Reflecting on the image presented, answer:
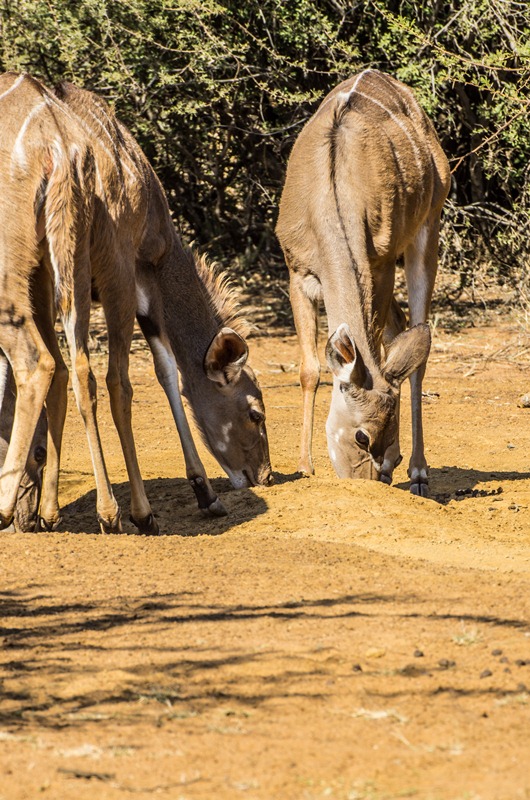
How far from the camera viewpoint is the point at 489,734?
10.7ft

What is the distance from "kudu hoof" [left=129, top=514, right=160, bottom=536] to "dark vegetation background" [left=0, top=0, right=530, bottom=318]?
22.7 ft

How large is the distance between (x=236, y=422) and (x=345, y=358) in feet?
3.07

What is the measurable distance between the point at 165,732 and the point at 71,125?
153 inches

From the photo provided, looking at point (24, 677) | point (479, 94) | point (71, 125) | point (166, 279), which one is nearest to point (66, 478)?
point (166, 279)

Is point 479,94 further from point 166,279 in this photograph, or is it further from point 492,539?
point 492,539

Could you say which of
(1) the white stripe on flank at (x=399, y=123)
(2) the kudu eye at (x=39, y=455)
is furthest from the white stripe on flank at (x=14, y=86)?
(1) the white stripe on flank at (x=399, y=123)

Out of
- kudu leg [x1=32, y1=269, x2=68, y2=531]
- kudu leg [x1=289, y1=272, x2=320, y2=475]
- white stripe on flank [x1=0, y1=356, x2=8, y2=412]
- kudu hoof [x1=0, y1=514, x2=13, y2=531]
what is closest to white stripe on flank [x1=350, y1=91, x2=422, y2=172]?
kudu leg [x1=289, y1=272, x2=320, y2=475]

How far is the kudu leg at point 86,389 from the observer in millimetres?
5996

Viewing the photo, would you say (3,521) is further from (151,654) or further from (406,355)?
(406,355)

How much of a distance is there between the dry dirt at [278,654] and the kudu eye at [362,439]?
0.45 meters

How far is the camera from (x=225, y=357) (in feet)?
25.5

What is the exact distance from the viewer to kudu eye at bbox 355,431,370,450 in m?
7.57

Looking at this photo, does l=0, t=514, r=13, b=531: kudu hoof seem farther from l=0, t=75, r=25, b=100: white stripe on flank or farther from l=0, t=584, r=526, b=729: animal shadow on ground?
l=0, t=75, r=25, b=100: white stripe on flank

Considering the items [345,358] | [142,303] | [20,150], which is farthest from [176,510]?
[20,150]
